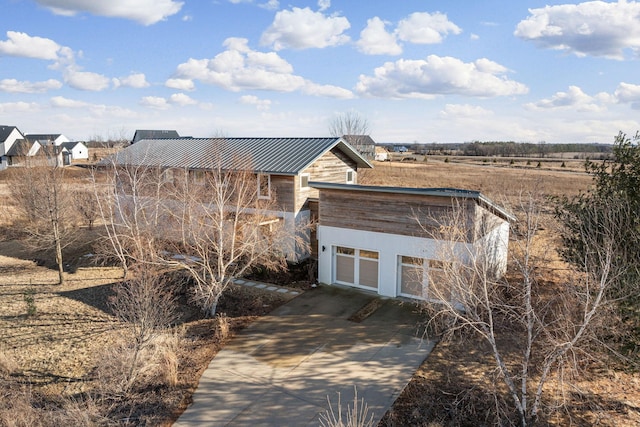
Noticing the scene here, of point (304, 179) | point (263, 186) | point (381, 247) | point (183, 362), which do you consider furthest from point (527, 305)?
point (263, 186)

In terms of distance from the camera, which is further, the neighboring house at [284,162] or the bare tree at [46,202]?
the neighboring house at [284,162]

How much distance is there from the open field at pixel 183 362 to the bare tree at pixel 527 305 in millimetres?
688

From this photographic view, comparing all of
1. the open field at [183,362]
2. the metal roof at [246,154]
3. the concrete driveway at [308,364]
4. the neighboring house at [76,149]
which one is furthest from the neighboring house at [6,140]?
the concrete driveway at [308,364]

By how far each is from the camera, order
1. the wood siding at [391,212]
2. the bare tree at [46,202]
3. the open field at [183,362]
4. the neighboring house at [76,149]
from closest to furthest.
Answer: the open field at [183,362] < the wood siding at [391,212] < the bare tree at [46,202] < the neighboring house at [76,149]

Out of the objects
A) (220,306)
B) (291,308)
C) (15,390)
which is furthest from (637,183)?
A: (15,390)

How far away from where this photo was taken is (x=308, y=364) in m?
11.8

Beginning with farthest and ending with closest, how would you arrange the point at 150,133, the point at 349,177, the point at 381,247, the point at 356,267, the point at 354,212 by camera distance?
the point at 150,133
the point at 349,177
the point at 356,267
the point at 354,212
the point at 381,247

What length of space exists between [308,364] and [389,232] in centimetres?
656

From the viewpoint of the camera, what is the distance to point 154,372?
11.7 metres

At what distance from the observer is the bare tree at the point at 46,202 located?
1981cm

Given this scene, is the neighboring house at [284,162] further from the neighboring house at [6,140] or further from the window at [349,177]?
the neighboring house at [6,140]

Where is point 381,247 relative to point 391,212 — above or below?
below

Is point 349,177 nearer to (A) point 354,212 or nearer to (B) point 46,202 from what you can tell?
(A) point 354,212

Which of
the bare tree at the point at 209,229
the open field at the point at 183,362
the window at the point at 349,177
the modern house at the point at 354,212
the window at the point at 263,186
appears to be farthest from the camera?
the window at the point at 349,177
